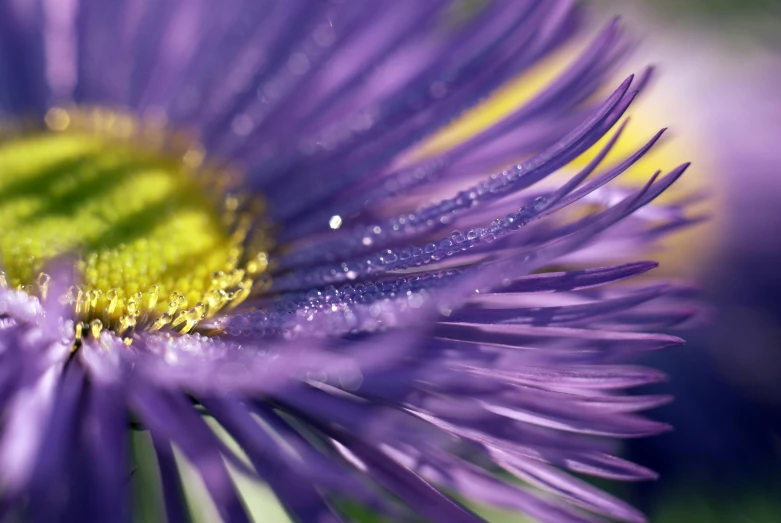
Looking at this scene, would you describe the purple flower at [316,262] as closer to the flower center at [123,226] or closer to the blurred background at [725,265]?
the flower center at [123,226]

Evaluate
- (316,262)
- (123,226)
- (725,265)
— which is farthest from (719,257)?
(123,226)

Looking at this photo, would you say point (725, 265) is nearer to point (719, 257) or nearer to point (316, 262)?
point (719, 257)

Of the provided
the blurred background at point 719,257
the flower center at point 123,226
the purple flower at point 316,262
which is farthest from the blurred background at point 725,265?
the flower center at point 123,226

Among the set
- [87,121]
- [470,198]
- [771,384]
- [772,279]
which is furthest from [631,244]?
[87,121]

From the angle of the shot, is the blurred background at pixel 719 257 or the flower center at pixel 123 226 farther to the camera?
the blurred background at pixel 719 257

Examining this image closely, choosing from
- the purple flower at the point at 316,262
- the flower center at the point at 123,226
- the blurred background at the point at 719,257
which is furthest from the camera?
the blurred background at the point at 719,257

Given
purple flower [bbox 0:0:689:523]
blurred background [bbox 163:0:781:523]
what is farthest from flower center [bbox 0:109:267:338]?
blurred background [bbox 163:0:781:523]

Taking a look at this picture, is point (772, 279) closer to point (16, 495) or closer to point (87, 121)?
point (87, 121)
